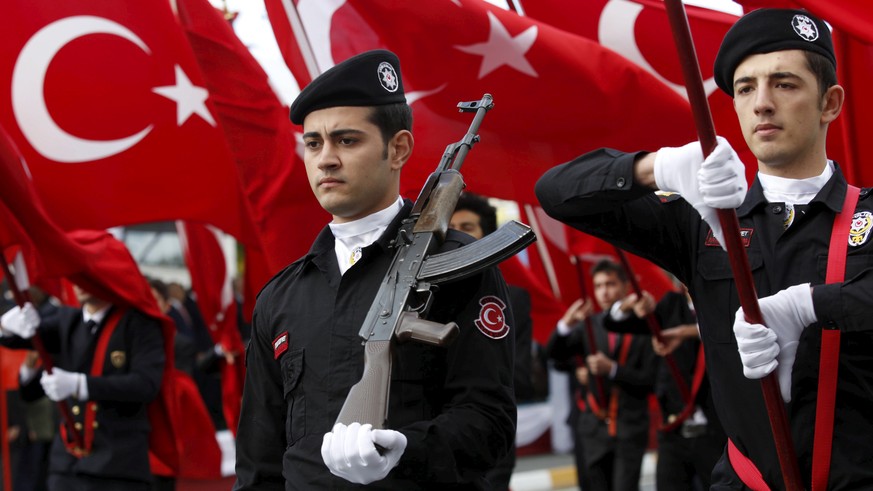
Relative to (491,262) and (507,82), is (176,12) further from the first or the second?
(491,262)

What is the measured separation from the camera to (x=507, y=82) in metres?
5.56

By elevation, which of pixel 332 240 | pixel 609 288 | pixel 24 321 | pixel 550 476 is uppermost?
pixel 332 240

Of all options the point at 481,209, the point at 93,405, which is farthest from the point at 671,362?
the point at 93,405

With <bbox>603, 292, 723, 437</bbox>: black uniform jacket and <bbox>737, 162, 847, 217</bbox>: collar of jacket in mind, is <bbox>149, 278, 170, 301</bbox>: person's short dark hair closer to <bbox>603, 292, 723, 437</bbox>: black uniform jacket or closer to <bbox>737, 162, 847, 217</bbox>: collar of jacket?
<bbox>603, 292, 723, 437</bbox>: black uniform jacket

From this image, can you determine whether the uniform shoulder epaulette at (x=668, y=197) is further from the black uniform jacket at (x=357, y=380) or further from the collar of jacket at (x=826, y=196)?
the black uniform jacket at (x=357, y=380)

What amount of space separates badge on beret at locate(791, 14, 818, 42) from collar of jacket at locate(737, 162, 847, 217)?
1.06ft

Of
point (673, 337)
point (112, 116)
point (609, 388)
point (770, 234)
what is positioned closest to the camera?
point (770, 234)

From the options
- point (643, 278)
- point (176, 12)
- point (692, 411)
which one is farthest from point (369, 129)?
point (643, 278)

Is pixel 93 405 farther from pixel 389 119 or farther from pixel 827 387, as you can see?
pixel 827 387

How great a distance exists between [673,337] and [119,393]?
3.01 metres

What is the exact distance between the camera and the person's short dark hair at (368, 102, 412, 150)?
116 inches

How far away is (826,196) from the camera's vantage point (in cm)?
274

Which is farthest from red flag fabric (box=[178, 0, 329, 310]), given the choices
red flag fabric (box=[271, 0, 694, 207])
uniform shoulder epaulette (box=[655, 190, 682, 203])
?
uniform shoulder epaulette (box=[655, 190, 682, 203])

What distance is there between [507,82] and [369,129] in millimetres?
2715
